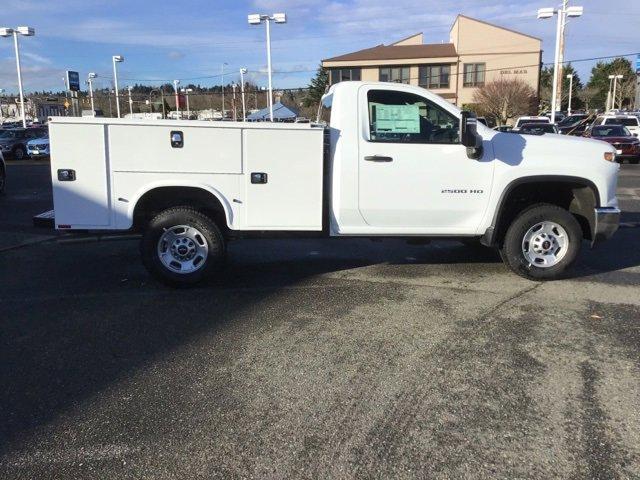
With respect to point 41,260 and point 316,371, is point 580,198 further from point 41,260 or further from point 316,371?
point 41,260

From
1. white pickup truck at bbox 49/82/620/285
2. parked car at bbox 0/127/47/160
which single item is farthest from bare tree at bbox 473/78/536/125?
white pickup truck at bbox 49/82/620/285

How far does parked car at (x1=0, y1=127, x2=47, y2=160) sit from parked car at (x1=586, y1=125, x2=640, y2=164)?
2674 cm

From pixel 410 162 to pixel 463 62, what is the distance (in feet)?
189

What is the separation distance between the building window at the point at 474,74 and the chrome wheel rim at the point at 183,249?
57.7 meters

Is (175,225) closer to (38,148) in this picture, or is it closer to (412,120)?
(412,120)

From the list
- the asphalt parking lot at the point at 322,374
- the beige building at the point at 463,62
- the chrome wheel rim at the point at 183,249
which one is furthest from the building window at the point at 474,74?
the chrome wheel rim at the point at 183,249

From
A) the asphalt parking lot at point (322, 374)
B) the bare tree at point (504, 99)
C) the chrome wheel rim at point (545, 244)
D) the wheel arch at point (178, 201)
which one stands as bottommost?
the asphalt parking lot at point (322, 374)

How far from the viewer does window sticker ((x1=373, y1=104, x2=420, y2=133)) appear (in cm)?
612

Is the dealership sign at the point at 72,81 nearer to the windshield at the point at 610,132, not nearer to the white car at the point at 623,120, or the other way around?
the windshield at the point at 610,132

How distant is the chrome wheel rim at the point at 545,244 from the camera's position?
6449mm

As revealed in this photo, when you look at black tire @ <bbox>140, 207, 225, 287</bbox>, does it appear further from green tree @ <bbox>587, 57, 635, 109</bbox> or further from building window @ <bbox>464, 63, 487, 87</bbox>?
green tree @ <bbox>587, 57, 635, 109</bbox>

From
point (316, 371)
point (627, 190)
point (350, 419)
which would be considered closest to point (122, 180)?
point (316, 371)

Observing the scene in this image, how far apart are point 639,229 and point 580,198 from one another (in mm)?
4172

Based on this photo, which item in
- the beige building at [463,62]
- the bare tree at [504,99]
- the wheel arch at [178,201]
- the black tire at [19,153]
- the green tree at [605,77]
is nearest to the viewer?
the wheel arch at [178,201]
